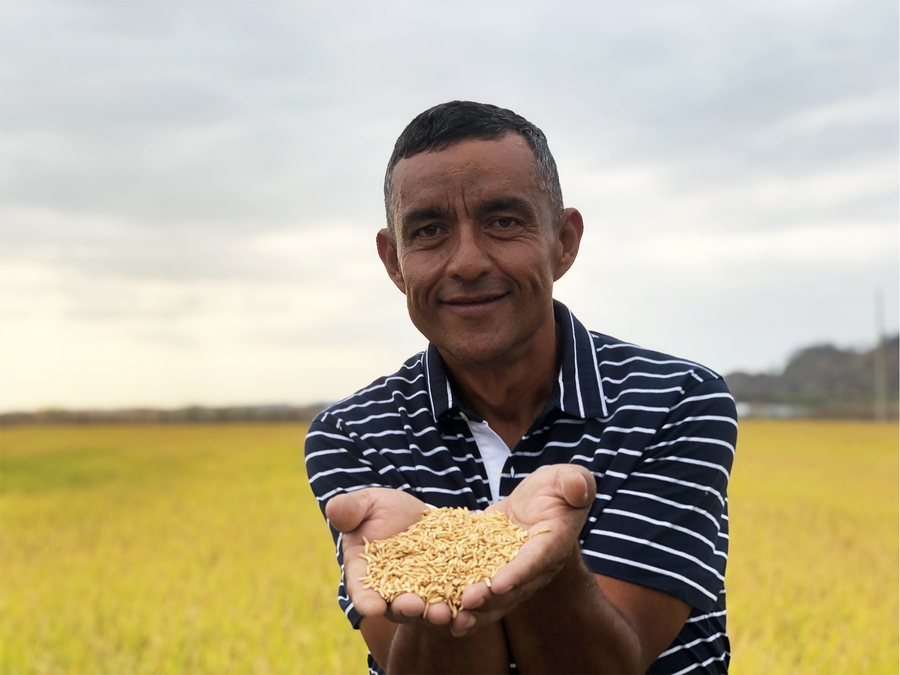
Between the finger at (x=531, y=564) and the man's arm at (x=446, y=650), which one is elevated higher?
the finger at (x=531, y=564)

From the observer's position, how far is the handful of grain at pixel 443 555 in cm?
222

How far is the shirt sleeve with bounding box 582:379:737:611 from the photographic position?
2.53m

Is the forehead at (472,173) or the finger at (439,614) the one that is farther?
the forehead at (472,173)

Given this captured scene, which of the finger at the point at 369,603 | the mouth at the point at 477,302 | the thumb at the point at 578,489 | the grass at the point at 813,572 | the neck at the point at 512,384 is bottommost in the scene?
the grass at the point at 813,572

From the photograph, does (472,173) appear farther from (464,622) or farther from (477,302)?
(464,622)

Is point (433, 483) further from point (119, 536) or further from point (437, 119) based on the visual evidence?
point (119, 536)

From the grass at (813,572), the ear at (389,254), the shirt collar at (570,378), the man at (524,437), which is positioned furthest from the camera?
the grass at (813,572)

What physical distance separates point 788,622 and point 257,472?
11.8m

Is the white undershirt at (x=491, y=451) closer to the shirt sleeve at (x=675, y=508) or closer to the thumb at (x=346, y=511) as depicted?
the shirt sleeve at (x=675, y=508)

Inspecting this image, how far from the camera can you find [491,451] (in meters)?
2.91

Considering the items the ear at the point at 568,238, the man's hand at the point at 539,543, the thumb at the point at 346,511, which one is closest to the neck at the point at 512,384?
the ear at the point at 568,238

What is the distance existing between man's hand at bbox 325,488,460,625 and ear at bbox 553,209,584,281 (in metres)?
1.10

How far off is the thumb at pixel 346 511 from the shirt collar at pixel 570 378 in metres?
0.58

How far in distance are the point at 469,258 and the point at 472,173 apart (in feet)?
1.02
